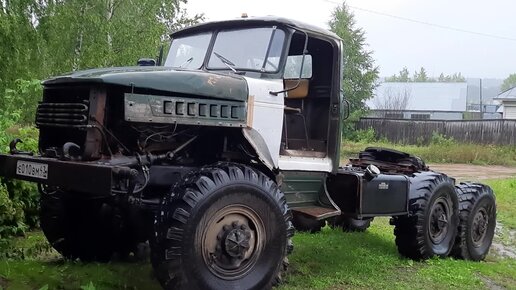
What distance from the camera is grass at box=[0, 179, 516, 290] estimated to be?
523 cm

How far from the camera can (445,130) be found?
Answer: 34.0 m

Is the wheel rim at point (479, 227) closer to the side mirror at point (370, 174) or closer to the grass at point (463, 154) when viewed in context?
the side mirror at point (370, 174)

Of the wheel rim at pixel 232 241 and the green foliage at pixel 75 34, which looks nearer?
the wheel rim at pixel 232 241

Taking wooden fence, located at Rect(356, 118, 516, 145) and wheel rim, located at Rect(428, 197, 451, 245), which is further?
wooden fence, located at Rect(356, 118, 516, 145)

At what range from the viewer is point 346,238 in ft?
27.6

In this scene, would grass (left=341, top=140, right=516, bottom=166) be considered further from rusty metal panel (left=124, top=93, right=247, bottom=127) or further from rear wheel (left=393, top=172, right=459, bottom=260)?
rusty metal panel (left=124, top=93, right=247, bottom=127)

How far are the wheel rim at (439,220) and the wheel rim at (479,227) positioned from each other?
0.66 meters

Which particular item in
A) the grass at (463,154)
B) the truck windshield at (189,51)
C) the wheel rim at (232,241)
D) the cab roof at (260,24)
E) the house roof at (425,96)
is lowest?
the wheel rim at (232,241)

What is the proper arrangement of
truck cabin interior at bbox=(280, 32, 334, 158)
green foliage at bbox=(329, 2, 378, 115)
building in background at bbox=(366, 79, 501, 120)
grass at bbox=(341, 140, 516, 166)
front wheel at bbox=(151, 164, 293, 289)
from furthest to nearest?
1. building in background at bbox=(366, 79, 501, 120)
2. green foliage at bbox=(329, 2, 378, 115)
3. grass at bbox=(341, 140, 516, 166)
4. truck cabin interior at bbox=(280, 32, 334, 158)
5. front wheel at bbox=(151, 164, 293, 289)

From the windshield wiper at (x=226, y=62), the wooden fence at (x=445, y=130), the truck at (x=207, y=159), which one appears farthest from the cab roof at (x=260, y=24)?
the wooden fence at (x=445, y=130)

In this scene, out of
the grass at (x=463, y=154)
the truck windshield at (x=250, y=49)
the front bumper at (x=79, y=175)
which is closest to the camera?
the front bumper at (x=79, y=175)

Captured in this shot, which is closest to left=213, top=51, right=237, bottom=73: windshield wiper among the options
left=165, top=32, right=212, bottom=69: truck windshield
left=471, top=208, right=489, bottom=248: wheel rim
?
left=165, top=32, right=212, bottom=69: truck windshield

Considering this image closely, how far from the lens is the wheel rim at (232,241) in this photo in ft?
15.1

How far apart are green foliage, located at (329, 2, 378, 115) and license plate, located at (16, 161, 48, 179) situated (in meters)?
34.1
